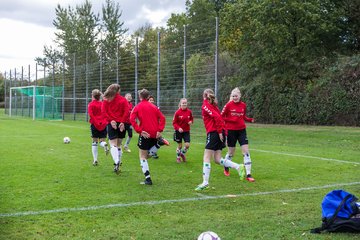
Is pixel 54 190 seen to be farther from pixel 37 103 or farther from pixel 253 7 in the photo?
pixel 37 103

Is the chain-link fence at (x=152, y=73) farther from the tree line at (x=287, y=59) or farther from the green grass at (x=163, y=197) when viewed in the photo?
the green grass at (x=163, y=197)

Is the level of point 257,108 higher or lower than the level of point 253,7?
lower

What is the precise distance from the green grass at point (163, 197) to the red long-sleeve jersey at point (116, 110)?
4.08ft

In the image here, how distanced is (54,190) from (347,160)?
7870 mm

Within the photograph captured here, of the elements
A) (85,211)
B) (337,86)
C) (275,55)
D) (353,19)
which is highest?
(353,19)

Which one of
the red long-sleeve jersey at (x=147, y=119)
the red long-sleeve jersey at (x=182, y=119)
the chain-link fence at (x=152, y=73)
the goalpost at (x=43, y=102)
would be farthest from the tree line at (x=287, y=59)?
the red long-sleeve jersey at (x=147, y=119)

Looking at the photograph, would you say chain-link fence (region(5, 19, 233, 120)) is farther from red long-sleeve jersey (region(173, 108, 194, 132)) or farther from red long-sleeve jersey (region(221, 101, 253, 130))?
red long-sleeve jersey (region(221, 101, 253, 130))

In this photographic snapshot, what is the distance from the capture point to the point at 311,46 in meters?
28.0

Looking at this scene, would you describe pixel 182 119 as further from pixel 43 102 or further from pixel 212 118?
pixel 43 102

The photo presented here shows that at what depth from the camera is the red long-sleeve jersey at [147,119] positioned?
28.0ft

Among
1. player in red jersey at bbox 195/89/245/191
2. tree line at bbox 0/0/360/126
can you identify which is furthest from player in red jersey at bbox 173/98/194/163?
tree line at bbox 0/0/360/126

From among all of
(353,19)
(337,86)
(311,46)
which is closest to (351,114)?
(337,86)

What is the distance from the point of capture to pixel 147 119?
336 inches

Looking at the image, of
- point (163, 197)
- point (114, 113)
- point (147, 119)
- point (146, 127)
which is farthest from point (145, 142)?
point (114, 113)
